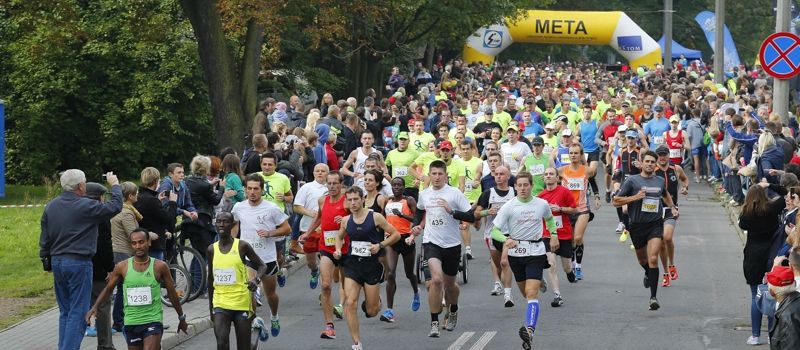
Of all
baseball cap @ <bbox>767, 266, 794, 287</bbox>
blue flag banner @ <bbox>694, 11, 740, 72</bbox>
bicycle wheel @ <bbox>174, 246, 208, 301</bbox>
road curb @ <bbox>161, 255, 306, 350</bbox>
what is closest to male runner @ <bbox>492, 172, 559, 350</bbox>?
road curb @ <bbox>161, 255, 306, 350</bbox>

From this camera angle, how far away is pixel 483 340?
49.3 feet

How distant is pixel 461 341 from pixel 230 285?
2.94 m

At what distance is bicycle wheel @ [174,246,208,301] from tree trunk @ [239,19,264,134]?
11313mm

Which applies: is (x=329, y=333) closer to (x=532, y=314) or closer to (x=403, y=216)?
(x=403, y=216)

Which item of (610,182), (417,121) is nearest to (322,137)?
(417,121)

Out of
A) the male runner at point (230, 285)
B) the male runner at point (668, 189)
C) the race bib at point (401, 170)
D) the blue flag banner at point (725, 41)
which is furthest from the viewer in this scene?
the blue flag banner at point (725, 41)

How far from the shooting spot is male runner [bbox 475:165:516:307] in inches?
656

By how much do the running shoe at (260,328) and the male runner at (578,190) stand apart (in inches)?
233

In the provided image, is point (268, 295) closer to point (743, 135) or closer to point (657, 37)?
point (743, 135)

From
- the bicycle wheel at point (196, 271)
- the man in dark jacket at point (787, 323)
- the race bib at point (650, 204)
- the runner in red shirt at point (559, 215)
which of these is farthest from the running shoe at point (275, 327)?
the man in dark jacket at point (787, 323)

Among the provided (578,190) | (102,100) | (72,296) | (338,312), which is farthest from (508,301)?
(102,100)

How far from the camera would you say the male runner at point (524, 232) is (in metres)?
15.1

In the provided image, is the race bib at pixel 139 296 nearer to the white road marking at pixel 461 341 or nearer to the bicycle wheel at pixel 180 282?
the white road marking at pixel 461 341

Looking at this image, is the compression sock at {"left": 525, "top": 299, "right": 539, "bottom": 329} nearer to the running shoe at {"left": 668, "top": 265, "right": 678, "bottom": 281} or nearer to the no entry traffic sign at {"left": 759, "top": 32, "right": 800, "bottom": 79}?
the running shoe at {"left": 668, "top": 265, "right": 678, "bottom": 281}
